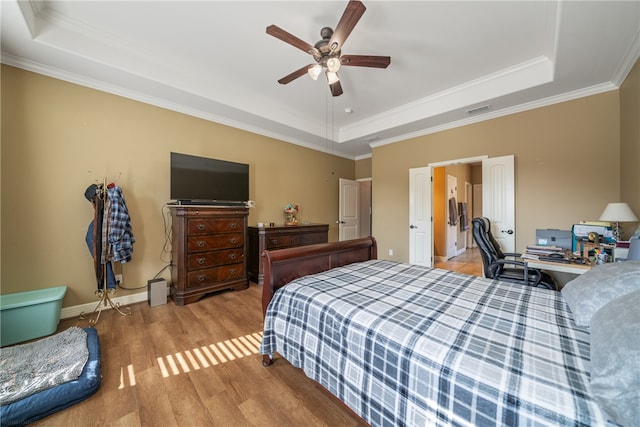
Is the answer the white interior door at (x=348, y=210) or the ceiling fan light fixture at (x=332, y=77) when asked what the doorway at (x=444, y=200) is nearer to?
the white interior door at (x=348, y=210)

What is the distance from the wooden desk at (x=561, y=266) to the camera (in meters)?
2.37

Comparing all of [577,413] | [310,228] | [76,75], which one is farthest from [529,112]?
[76,75]

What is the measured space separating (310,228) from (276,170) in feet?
4.31

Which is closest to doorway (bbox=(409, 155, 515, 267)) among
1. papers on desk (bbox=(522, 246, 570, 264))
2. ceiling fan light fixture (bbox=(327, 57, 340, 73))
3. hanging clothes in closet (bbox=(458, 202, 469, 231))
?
papers on desk (bbox=(522, 246, 570, 264))

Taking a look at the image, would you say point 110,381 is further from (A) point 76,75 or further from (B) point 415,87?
(B) point 415,87

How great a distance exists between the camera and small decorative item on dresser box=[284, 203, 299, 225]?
4.66 meters

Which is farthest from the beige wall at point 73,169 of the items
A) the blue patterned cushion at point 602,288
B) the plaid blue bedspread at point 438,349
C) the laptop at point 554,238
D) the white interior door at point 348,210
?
the laptop at point 554,238

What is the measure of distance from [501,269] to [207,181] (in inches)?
159

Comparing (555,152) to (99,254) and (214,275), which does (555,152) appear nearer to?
(214,275)

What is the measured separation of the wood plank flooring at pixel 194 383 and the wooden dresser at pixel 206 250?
56 cm

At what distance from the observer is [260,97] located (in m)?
3.72

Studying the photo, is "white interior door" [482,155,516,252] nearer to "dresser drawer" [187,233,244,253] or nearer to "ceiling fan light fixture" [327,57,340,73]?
"ceiling fan light fixture" [327,57,340,73]

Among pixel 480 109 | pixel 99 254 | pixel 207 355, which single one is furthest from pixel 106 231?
pixel 480 109

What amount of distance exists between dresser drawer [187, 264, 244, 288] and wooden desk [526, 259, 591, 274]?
362 centimetres
